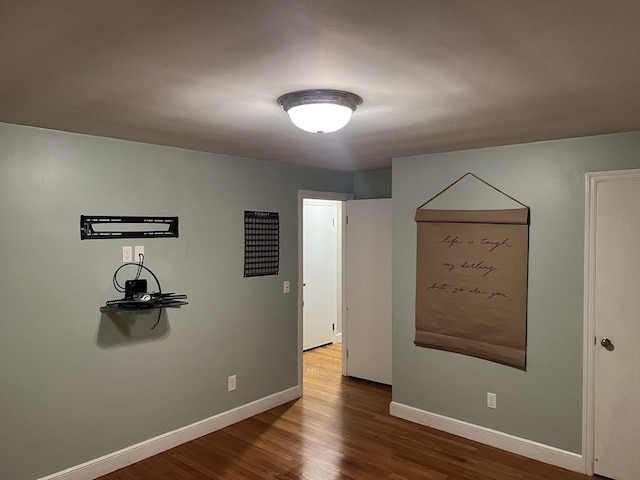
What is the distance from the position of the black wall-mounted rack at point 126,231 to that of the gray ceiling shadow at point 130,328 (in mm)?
537

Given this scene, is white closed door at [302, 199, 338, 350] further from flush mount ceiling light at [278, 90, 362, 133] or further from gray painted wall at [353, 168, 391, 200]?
flush mount ceiling light at [278, 90, 362, 133]

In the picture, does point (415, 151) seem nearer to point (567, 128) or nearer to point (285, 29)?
point (567, 128)

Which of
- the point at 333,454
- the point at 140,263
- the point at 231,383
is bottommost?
the point at 333,454

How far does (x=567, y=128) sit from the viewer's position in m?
2.88

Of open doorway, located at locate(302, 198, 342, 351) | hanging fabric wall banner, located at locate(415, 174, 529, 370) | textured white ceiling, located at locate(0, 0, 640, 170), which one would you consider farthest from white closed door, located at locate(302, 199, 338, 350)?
textured white ceiling, located at locate(0, 0, 640, 170)

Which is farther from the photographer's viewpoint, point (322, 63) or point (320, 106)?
point (320, 106)

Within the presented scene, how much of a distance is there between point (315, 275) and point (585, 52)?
5209 millimetres

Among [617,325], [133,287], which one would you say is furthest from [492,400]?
[133,287]

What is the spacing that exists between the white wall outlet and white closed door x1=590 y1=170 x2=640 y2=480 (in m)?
2.76

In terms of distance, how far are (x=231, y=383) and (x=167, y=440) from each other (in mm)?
688

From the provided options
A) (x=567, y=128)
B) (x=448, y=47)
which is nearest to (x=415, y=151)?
(x=567, y=128)

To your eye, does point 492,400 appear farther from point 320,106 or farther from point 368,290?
point 320,106

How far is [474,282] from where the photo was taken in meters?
3.67

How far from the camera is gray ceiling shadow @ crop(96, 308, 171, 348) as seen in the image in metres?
3.20
